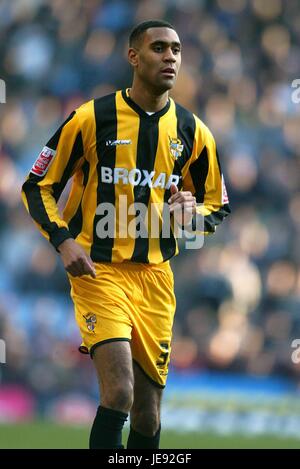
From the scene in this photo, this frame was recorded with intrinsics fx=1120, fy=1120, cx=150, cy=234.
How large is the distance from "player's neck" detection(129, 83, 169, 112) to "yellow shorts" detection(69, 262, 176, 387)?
86cm

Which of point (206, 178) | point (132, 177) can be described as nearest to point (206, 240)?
point (206, 178)

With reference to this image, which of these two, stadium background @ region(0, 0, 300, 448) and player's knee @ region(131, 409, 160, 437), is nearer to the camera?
player's knee @ region(131, 409, 160, 437)

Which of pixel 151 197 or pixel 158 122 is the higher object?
pixel 158 122

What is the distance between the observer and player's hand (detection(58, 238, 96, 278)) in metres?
5.64

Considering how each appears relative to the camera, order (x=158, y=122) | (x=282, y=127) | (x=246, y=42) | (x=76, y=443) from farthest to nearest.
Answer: (x=246, y=42) → (x=282, y=127) → (x=76, y=443) → (x=158, y=122)

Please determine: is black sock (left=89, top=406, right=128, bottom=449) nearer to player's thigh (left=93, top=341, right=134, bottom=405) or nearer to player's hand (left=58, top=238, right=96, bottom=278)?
player's thigh (left=93, top=341, right=134, bottom=405)

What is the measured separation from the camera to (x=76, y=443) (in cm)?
894

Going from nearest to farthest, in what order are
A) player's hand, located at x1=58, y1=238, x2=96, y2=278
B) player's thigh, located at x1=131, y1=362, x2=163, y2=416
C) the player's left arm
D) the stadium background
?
player's hand, located at x1=58, y1=238, x2=96, y2=278 → player's thigh, located at x1=131, y1=362, x2=163, y2=416 → the player's left arm → the stadium background

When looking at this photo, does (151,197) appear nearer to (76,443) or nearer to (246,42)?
(76,443)

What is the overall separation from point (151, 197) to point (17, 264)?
651cm

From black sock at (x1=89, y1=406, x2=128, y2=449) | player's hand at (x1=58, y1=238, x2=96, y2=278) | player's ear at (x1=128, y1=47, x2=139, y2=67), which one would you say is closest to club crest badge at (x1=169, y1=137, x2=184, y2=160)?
player's ear at (x1=128, y1=47, x2=139, y2=67)

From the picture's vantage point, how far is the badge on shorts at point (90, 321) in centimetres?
569

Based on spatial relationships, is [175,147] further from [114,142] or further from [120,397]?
[120,397]
